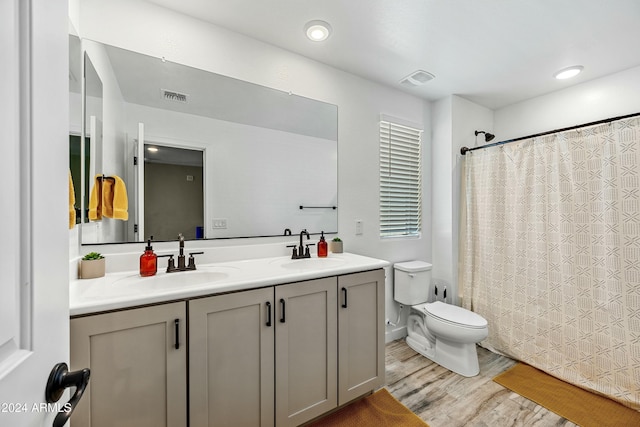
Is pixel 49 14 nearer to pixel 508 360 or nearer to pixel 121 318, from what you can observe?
pixel 121 318

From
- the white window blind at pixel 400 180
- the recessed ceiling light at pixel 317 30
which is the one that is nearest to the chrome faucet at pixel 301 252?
the white window blind at pixel 400 180

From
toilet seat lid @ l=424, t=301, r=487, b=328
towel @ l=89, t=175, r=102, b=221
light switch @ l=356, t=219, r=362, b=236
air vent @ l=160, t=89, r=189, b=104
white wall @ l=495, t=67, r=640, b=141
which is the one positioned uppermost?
white wall @ l=495, t=67, r=640, b=141

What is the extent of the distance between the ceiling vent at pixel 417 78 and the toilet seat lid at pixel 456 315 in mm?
1978

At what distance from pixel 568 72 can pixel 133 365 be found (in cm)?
346

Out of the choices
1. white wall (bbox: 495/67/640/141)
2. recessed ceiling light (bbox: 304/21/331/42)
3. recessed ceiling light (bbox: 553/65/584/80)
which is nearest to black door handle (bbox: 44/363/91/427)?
recessed ceiling light (bbox: 304/21/331/42)

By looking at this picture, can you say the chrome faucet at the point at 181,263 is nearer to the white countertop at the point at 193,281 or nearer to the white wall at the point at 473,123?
the white countertop at the point at 193,281

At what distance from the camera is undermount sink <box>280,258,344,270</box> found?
176 cm

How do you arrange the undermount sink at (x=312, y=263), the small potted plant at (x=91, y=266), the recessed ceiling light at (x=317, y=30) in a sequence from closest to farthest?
the small potted plant at (x=91, y=266) < the recessed ceiling light at (x=317, y=30) < the undermount sink at (x=312, y=263)

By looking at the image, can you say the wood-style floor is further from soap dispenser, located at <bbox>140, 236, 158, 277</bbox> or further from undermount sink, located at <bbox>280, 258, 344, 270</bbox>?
soap dispenser, located at <bbox>140, 236, 158, 277</bbox>

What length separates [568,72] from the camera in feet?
7.07

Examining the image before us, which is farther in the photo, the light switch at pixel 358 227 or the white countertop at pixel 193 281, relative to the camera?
the light switch at pixel 358 227

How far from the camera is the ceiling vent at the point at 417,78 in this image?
221cm

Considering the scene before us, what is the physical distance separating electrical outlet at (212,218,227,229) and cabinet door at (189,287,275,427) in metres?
0.61

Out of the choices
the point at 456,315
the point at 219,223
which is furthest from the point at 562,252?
the point at 219,223
